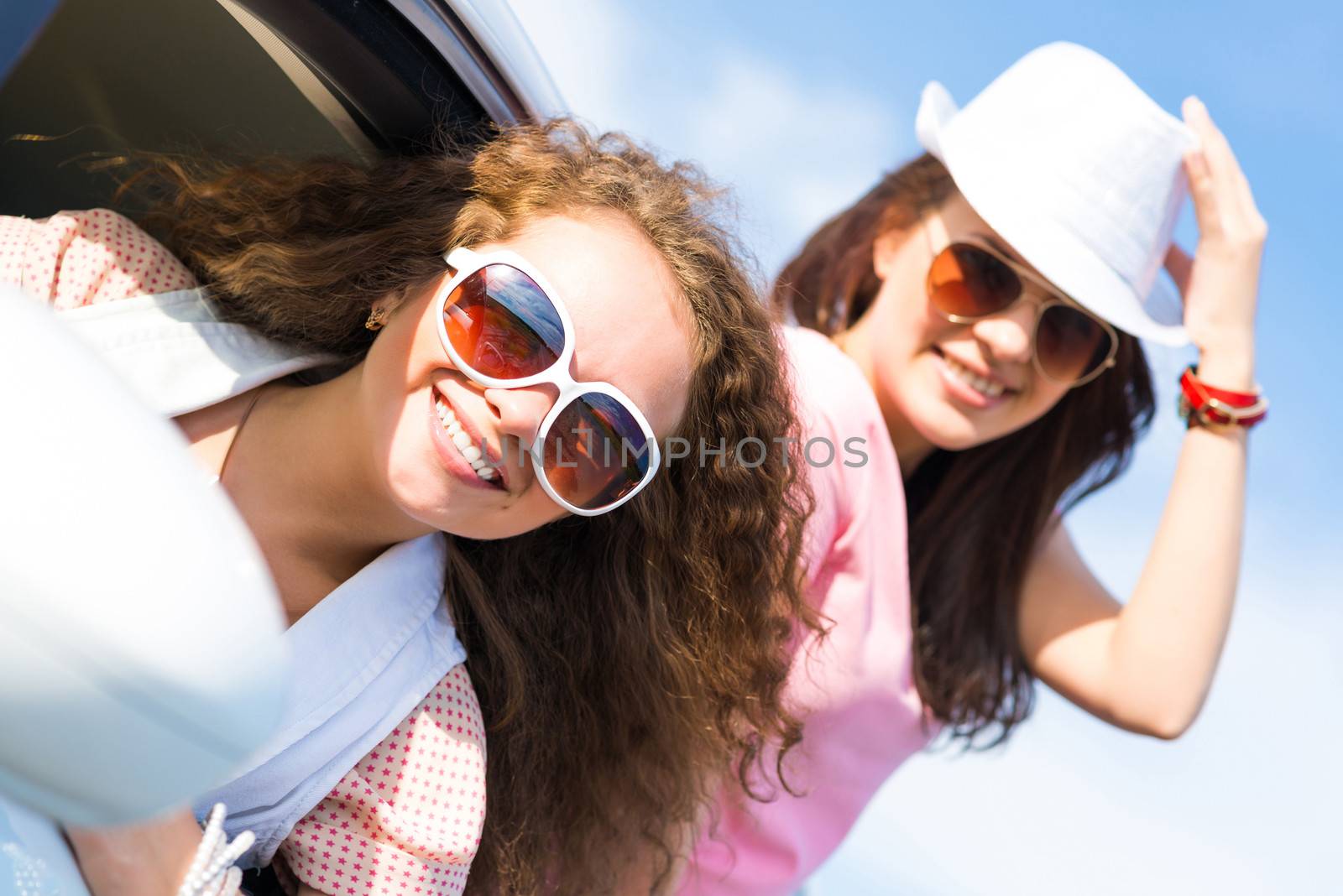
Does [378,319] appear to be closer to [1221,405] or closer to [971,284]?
[971,284]

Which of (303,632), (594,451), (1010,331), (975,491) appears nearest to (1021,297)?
(1010,331)

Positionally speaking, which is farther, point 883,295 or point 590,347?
point 883,295

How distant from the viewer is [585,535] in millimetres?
1505

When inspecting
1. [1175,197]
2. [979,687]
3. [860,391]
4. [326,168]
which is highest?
[326,168]

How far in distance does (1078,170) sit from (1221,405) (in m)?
0.45

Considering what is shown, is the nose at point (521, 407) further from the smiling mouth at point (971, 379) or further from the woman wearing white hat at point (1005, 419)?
the smiling mouth at point (971, 379)

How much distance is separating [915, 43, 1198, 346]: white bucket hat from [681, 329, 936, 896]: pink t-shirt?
35 centimetres

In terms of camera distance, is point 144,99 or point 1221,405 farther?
point 1221,405

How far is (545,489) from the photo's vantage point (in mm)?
1186

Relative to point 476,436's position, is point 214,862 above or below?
below

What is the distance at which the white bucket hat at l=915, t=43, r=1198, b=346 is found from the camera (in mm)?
1851

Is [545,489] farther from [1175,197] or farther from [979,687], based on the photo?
[1175,197]

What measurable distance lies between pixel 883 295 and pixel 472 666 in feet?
2.91

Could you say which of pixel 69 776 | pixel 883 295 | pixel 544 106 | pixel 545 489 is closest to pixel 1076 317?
pixel 883 295
